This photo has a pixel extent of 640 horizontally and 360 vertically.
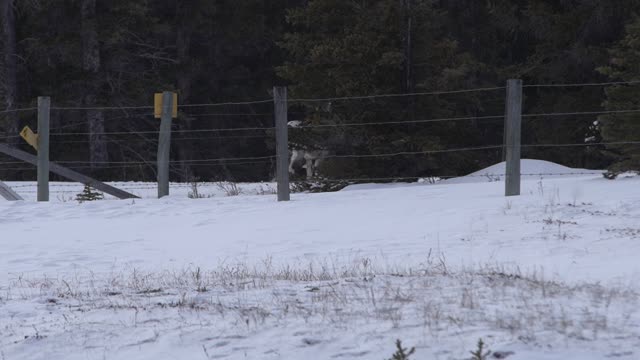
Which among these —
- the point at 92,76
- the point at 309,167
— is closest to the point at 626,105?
Result: the point at 309,167

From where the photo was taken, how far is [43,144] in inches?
581

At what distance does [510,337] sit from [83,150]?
3082 cm

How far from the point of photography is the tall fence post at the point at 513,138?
13.0 m

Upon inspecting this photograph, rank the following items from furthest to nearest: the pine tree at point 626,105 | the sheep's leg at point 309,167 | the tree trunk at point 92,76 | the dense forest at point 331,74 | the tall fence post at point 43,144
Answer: the tree trunk at point 92,76, the sheep's leg at point 309,167, the dense forest at point 331,74, the pine tree at point 626,105, the tall fence post at point 43,144

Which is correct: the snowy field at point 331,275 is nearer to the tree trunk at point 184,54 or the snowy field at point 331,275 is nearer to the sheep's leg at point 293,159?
the sheep's leg at point 293,159

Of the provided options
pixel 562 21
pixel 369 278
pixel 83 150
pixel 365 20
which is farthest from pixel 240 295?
pixel 83 150

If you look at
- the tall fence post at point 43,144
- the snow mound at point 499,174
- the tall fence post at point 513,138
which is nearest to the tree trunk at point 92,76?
the snow mound at point 499,174

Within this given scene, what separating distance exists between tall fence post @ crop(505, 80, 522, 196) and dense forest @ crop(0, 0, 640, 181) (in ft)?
7.26

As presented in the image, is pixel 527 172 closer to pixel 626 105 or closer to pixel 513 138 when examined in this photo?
pixel 626 105

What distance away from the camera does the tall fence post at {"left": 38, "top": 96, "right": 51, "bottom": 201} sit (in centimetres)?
1473

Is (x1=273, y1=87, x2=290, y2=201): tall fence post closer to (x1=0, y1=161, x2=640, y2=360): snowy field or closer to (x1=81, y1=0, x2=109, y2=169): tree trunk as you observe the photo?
(x1=0, y1=161, x2=640, y2=360): snowy field

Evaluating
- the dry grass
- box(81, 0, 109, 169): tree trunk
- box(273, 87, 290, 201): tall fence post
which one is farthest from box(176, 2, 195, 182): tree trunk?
the dry grass

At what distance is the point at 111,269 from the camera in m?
9.01

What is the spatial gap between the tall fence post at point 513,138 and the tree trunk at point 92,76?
1843 centimetres
